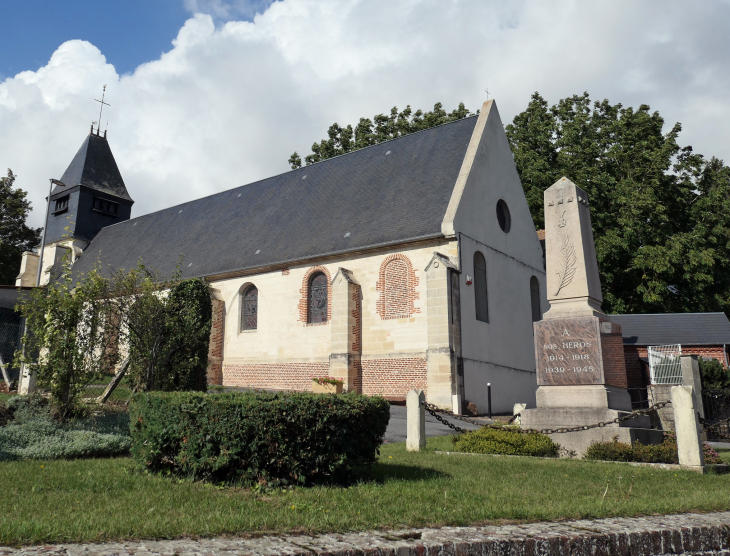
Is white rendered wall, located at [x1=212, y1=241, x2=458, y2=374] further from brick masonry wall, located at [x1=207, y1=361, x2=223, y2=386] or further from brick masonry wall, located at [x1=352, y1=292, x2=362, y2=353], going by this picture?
brick masonry wall, located at [x1=207, y1=361, x2=223, y2=386]

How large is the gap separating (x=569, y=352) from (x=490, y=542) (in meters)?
6.68

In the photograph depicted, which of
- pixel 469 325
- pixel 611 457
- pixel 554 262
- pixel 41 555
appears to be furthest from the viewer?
pixel 469 325

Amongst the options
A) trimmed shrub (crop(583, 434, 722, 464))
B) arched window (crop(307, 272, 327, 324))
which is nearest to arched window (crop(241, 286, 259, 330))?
arched window (crop(307, 272, 327, 324))

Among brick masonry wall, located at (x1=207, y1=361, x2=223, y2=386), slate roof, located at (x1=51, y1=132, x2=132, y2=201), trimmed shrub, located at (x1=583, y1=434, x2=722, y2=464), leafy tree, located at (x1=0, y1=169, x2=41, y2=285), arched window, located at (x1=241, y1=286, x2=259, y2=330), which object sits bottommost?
trimmed shrub, located at (x1=583, y1=434, x2=722, y2=464)

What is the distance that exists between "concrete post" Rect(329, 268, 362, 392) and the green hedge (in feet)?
40.8

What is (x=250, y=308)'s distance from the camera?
22375mm

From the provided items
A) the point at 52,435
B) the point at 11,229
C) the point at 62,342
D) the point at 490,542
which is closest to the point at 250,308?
the point at 62,342

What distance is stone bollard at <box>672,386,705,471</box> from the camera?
7.57 meters

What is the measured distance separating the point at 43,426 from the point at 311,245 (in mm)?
13380

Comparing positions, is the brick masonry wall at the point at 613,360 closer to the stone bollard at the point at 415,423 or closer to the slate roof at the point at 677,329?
the stone bollard at the point at 415,423

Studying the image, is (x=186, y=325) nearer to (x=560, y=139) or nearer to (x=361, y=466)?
(x=361, y=466)

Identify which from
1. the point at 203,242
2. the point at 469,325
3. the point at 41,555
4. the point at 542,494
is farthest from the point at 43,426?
the point at 203,242

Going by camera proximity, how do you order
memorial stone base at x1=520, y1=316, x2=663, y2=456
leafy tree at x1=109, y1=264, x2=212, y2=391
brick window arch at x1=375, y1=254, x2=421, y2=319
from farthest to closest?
brick window arch at x1=375, y1=254, x2=421, y2=319 → leafy tree at x1=109, y1=264, x2=212, y2=391 → memorial stone base at x1=520, y1=316, x2=663, y2=456

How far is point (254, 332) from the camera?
21.7m
